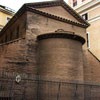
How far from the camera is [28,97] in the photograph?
17.0m

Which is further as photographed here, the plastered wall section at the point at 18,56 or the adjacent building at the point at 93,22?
the adjacent building at the point at 93,22

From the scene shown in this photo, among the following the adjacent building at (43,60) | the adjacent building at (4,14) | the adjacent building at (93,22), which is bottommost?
the adjacent building at (43,60)

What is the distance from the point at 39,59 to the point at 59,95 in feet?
10.8

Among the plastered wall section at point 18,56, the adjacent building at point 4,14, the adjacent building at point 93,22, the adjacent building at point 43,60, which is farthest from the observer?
the adjacent building at point 4,14

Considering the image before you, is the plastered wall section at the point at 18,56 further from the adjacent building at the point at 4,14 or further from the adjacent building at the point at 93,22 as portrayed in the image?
the adjacent building at the point at 4,14

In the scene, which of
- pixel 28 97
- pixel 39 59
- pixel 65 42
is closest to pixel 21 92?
pixel 28 97

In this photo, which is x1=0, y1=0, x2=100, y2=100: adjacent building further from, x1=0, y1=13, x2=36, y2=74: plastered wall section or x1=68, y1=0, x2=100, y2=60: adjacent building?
x1=68, y1=0, x2=100, y2=60: adjacent building

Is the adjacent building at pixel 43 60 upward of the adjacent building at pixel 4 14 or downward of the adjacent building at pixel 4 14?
downward

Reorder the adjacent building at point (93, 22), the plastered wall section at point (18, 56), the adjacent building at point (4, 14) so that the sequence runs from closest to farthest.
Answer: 1. the plastered wall section at point (18, 56)
2. the adjacent building at point (93, 22)
3. the adjacent building at point (4, 14)

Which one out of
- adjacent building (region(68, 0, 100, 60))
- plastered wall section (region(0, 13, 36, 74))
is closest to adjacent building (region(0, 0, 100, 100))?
plastered wall section (region(0, 13, 36, 74))

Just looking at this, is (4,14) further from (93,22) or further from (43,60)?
(43,60)

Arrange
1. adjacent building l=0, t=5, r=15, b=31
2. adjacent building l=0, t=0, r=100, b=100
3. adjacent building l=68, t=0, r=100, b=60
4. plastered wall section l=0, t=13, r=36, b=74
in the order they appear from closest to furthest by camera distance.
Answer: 1. adjacent building l=0, t=0, r=100, b=100
2. plastered wall section l=0, t=13, r=36, b=74
3. adjacent building l=68, t=0, r=100, b=60
4. adjacent building l=0, t=5, r=15, b=31

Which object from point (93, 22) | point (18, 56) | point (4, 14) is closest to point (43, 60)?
point (18, 56)

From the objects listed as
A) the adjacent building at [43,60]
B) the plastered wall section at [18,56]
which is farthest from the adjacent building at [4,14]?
the plastered wall section at [18,56]
